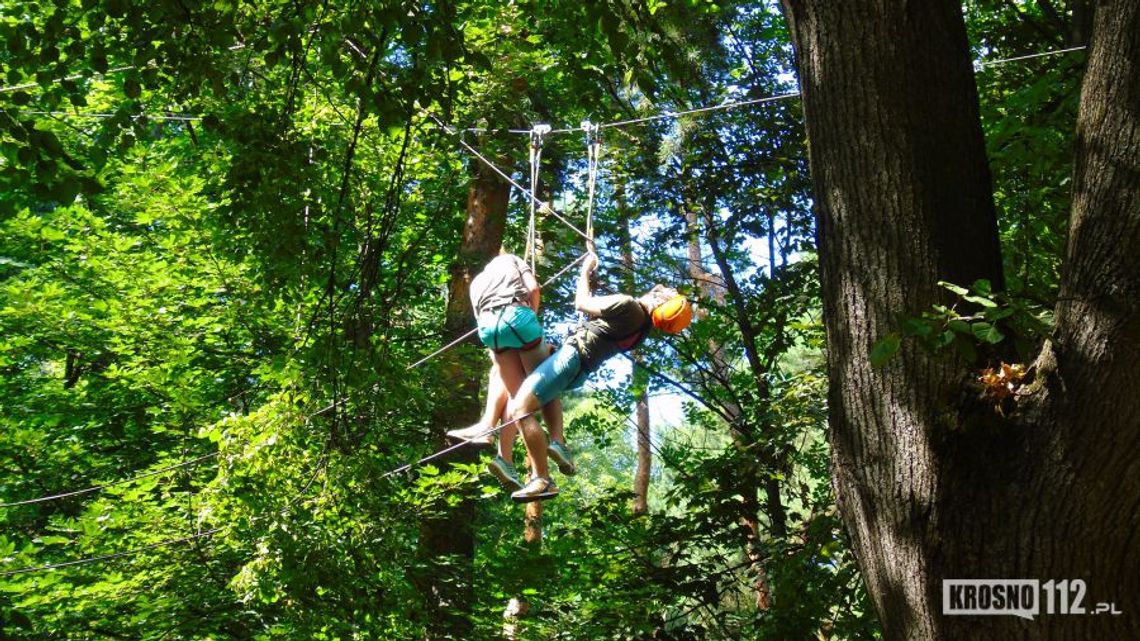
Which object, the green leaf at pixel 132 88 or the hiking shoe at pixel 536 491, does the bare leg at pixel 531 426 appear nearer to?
the hiking shoe at pixel 536 491

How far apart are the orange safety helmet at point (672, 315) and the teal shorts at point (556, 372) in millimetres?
439

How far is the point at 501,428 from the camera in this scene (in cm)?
544

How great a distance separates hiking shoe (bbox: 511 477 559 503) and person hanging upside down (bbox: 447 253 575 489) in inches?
4.2

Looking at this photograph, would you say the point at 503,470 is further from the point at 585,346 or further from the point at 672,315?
the point at 672,315

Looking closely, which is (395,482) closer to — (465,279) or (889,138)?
(465,279)

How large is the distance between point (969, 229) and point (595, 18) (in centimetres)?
200

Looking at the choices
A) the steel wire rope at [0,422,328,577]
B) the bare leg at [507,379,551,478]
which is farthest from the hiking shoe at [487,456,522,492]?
the steel wire rope at [0,422,328,577]

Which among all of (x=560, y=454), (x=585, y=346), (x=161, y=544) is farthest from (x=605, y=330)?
(x=161, y=544)

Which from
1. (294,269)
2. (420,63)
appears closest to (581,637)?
(294,269)

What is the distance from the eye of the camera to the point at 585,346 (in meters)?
5.24

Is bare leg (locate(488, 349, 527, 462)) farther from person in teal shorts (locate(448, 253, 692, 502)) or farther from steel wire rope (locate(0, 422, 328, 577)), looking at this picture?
steel wire rope (locate(0, 422, 328, 577))

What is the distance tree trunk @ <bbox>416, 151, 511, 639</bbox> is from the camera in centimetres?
742

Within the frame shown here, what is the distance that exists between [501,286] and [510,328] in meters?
0.24

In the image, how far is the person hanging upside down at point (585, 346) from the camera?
17.1ft
